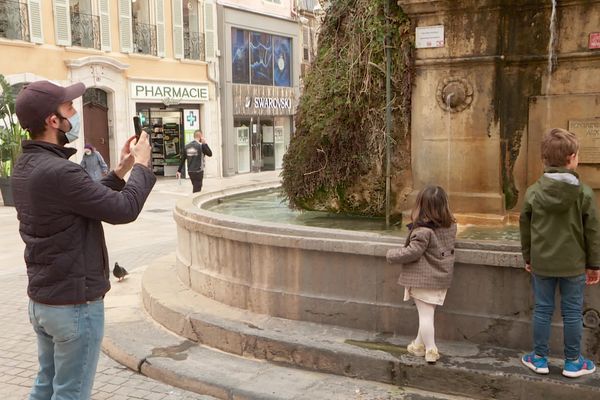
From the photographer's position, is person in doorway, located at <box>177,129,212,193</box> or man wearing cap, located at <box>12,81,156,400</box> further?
person in doorway, located at <box>177,129,212,193</box>

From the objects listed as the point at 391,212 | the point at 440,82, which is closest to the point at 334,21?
the point at 440,82

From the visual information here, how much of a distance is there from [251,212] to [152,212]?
814 centimetres

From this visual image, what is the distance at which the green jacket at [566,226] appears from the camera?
3705 mm

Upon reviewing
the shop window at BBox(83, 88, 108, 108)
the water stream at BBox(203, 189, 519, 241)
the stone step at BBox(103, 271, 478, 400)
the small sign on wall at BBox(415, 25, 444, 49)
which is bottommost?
the stone step at BBox(103, 271, 478, 400)

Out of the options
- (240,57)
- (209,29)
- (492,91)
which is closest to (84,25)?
(209,29)

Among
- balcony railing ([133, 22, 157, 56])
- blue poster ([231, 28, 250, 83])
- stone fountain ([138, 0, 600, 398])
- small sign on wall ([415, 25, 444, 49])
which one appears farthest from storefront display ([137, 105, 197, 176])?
small sign on wall ([415, 25, 444, 49])

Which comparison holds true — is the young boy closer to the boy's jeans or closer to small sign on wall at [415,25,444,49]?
the boy's jeans

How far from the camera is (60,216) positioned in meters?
2.75

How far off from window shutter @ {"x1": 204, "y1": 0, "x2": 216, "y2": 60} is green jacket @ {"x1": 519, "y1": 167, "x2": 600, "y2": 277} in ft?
75.1

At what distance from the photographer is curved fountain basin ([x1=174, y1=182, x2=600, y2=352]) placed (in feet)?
13.9

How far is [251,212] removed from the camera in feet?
25.9

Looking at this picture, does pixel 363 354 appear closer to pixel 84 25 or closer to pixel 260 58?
pixel 84 25

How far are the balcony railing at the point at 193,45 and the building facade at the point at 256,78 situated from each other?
0.99 m

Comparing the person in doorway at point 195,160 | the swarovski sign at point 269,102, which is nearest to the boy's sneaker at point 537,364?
the person in doorway at point 195,160
